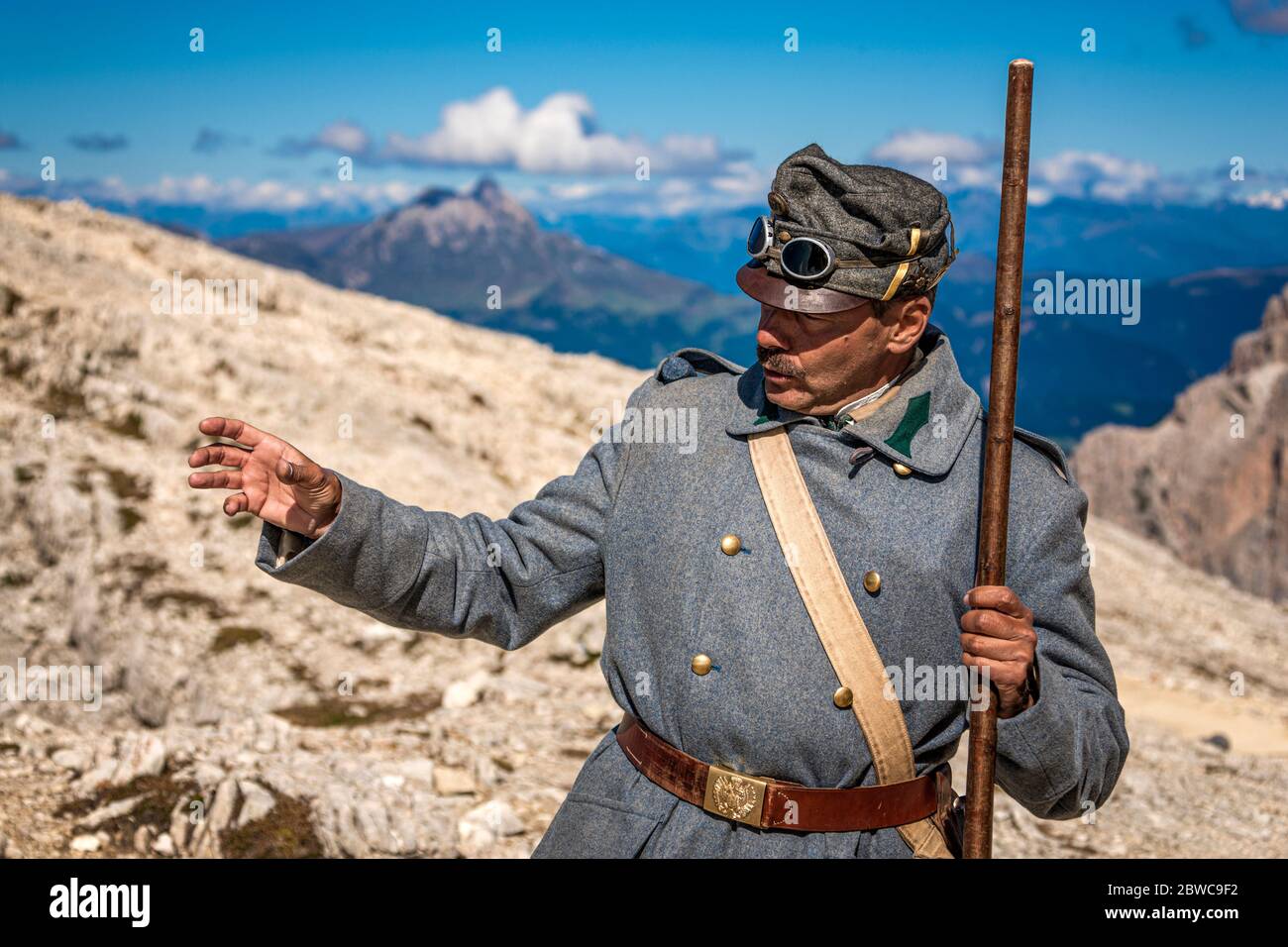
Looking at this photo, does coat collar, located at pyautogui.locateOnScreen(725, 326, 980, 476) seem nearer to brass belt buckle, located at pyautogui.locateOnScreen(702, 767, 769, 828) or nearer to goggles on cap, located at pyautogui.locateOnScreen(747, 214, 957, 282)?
goggles on cap, located at pyautogui.locateOnScreen(747, 214, 957, 282)

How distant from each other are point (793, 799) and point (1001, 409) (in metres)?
1.25

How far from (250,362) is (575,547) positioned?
594 inches

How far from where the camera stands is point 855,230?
324 centimetres

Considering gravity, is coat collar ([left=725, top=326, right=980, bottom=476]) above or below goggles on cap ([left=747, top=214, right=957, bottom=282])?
below

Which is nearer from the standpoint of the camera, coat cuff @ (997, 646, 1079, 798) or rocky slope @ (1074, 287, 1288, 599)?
coat cuff @ (997, 646, 1079, 798)

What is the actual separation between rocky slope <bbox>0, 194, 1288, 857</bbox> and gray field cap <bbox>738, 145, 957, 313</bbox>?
4639mm

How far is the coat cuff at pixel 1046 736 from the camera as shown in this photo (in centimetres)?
296

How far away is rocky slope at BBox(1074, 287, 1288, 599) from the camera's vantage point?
61938 mm

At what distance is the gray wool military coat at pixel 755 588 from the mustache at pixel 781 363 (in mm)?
159

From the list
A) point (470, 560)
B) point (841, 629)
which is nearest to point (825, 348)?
point (841, 629)

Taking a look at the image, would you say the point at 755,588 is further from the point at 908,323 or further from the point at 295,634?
the point at 295,634

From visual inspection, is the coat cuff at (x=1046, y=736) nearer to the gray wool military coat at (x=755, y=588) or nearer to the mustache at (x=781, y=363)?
the gray wool military coat at (x=755, y=588)

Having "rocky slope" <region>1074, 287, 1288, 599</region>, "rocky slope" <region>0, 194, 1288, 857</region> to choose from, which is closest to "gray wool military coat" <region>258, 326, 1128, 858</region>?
"rocky slope" <region>0, 194, 1288, 857</region>

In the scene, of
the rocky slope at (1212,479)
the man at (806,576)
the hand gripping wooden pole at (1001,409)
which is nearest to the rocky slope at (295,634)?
the man at (806,576)
